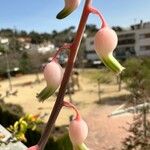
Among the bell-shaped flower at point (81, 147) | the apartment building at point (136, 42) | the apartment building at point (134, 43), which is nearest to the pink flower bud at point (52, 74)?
the bell-shaped flower at point (81, 147)

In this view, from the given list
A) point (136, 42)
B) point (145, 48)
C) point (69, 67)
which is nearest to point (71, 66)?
point (69, 67)

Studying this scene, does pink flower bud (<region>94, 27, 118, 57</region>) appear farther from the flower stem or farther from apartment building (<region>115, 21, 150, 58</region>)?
apartment building (<region>115, 21, 150, 58</region>)

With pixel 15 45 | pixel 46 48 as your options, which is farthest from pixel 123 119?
pixel 46 48

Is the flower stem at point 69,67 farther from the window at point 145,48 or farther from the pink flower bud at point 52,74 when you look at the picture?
the window at point 145,48

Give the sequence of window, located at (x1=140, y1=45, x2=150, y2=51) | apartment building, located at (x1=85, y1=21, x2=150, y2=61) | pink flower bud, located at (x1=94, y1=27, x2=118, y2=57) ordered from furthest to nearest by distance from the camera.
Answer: window, located at (x1=140, y1=45, x2=150, y2=51) → apartment building, located at (x1=85, y1=21, x2=150, y2=61) → pink flower bud, located at (x1=94, y1=27, x2=118, y2=57)

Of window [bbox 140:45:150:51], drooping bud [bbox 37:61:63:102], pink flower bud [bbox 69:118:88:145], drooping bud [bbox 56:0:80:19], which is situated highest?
drooping bud [bbox 56:0:80:19]

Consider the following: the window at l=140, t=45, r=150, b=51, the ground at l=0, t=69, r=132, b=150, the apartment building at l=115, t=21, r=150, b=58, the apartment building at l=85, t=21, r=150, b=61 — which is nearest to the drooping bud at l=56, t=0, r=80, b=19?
the ground at l=0, t=69, r=132, b=150
